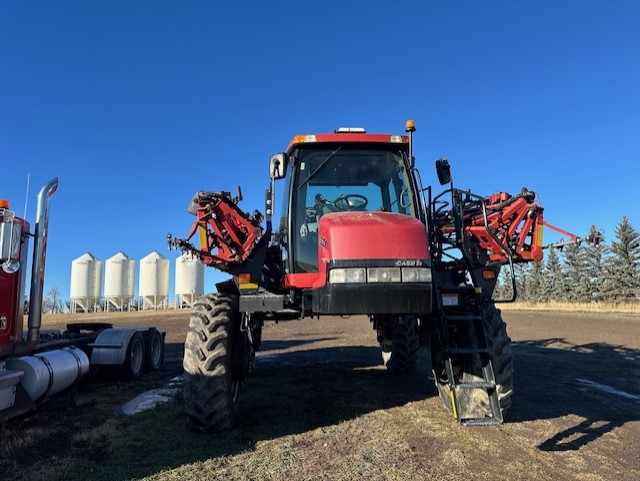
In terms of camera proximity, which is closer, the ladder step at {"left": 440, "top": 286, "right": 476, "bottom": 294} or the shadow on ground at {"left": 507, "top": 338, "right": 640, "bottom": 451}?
the ladder step at {"left": 440, "top": 286, "right": 476, "bottom": 294}

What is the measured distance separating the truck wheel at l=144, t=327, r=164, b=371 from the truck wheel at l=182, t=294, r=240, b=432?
439 cm

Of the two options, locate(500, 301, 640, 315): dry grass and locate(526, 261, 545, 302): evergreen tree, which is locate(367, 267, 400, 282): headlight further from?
locate(526, 261, 545, 302): evergreen tree

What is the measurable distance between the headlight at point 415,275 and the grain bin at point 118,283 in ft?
159

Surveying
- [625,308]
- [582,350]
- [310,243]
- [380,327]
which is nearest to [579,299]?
[625,308]

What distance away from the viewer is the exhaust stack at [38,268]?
19.5 feet

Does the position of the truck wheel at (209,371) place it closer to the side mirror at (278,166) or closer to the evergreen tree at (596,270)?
the side mirror at (278,166)

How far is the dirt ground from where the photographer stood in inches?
156

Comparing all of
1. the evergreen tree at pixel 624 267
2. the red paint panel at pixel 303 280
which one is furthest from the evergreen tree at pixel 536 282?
the red paint panel at pixel 303 280

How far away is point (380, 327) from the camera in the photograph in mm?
8500

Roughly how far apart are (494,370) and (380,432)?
4.60 feet

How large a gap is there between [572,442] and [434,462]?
1666mm

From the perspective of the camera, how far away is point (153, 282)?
1950 inches

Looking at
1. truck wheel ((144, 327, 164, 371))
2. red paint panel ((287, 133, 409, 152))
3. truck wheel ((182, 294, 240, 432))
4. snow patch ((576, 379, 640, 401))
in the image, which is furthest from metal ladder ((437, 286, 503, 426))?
truck wheel ((144, 327, 164, 371))

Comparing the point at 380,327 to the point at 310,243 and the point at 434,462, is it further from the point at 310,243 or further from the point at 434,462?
the point at 434,462
